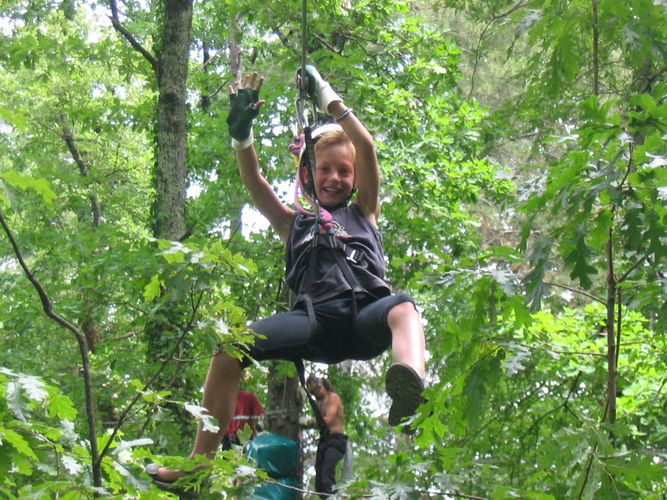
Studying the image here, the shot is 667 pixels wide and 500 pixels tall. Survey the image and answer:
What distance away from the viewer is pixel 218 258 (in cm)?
290

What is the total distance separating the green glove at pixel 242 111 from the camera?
3.95m

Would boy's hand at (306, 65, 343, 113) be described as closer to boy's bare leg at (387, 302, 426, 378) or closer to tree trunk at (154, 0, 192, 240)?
boy's bare leg at (387, 302, 426, 378)

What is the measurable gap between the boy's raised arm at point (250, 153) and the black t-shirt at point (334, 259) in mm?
104

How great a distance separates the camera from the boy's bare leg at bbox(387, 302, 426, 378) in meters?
3.26

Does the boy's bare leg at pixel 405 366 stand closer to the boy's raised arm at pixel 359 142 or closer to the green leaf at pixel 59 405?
the boy's raised arm at pixel 359 142

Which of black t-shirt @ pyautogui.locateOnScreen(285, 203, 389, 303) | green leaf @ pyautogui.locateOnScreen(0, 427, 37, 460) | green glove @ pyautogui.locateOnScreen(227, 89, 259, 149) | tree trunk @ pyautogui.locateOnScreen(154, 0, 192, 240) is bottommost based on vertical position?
green leaf @ pyautogui.locateOnScreen(0, 427, 37, 460)

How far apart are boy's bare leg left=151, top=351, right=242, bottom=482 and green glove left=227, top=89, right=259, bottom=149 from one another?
1.01 meters

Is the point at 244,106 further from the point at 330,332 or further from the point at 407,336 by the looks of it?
the point at 407,336

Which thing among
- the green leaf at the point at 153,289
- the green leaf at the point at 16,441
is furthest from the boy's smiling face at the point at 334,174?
the green leaf at the point at 16,441

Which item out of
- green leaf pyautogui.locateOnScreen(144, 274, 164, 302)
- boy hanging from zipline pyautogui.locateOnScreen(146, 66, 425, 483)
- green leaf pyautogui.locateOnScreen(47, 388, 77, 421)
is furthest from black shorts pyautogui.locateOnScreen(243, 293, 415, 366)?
green leaf pyautogui.locateOnScreen(47, 388, 77, 421)

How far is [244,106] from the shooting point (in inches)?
156

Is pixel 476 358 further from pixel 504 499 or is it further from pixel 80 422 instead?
pixel 80 422

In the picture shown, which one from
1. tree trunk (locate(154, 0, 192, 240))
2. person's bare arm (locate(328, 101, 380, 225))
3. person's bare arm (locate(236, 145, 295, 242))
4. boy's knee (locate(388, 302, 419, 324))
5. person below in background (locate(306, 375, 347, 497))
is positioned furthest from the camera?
tree trunk (locate(154, 0, 192, 240))

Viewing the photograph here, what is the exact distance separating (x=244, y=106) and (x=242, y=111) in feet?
0.09
